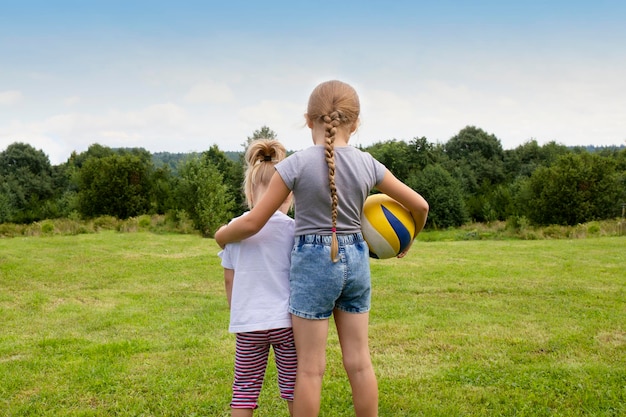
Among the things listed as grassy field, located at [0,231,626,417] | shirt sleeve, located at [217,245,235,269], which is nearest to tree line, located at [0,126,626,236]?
grassy field, located at [0,231,626,417]

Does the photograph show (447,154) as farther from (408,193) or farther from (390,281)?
(408,193)

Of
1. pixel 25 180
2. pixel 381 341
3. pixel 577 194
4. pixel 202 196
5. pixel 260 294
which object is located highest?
pixel 25 180

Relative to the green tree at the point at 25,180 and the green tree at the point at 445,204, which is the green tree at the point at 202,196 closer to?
the green tree at the point at 445,204

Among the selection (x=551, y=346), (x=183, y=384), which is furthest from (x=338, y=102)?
(x=551, y=346)

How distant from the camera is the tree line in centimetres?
2433

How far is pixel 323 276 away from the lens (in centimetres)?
255

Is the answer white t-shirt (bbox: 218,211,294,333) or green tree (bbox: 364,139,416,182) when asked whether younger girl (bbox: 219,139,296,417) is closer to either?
white t-shirt (bbox: 218,211,294,333)

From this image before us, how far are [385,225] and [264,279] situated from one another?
28.3 inches

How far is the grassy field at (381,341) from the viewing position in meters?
3.91

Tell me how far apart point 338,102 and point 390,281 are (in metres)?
7.09

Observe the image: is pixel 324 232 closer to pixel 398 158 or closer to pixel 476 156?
pixel 398 158

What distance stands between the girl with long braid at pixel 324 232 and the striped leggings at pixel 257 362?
134 mm

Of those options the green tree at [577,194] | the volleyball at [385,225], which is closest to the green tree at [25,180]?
the green tree at [577,194]

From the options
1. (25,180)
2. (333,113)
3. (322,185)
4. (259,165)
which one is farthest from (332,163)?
(25,180)
